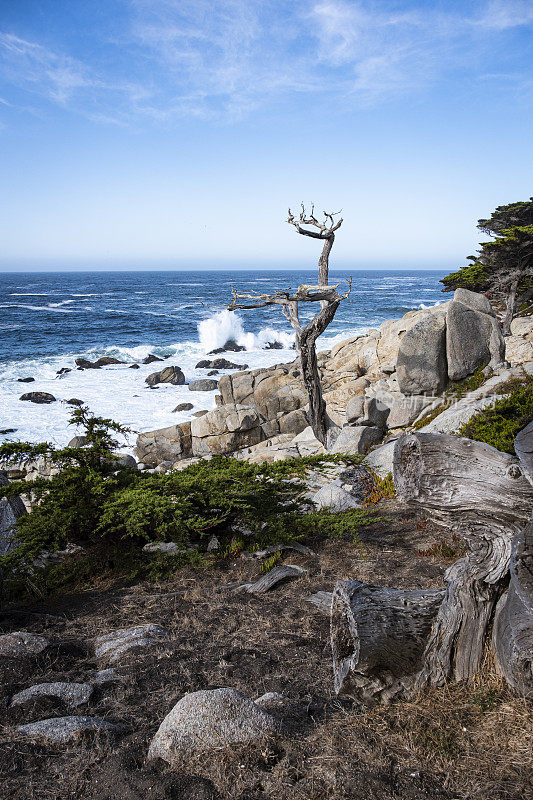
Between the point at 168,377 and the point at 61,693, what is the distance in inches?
986

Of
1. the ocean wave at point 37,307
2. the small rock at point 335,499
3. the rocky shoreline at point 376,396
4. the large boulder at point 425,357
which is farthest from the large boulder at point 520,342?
the ocean wave at point 37,307

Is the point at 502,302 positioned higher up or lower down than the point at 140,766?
higher up

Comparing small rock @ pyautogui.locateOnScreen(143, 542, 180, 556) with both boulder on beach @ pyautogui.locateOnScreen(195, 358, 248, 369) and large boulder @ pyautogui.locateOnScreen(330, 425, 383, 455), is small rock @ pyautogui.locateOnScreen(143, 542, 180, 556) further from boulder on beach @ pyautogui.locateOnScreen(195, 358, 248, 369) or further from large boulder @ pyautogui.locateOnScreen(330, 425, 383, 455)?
boulder on beach @ pyautogui.locateOnScreen(195, 358, 248, 369)

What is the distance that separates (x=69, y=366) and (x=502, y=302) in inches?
961

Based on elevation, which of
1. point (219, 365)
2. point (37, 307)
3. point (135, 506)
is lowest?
point (219, 365)

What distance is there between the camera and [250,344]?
40.0 metres

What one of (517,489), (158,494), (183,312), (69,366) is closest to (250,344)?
(69,366)

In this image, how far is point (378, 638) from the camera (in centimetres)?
283

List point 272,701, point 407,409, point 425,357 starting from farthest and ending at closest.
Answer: point 425,357, point 407,409, point 272,701

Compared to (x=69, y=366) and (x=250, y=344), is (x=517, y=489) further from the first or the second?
(x=250, y=344)

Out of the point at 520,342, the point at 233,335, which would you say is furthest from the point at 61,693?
the point at 233,335

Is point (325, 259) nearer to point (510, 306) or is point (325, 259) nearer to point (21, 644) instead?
point (510, 306)

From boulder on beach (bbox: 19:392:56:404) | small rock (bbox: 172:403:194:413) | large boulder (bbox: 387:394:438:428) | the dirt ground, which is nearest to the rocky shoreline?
large boulder (bbox: 387:394:438:428)

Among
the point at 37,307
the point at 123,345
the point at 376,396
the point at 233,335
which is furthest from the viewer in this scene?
the point at 37,307
